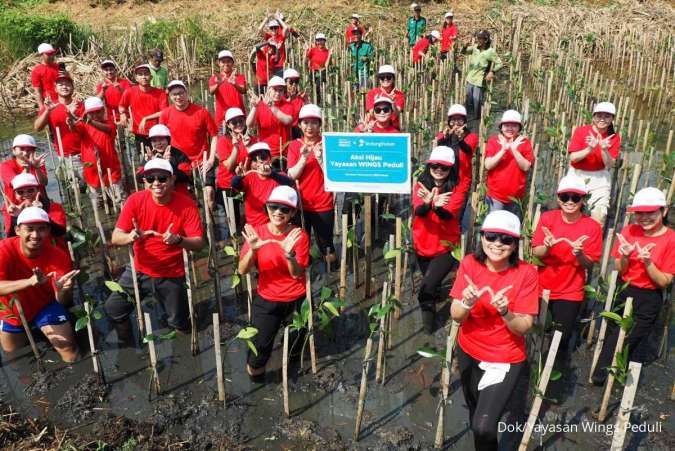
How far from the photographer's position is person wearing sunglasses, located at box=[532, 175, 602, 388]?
470cm

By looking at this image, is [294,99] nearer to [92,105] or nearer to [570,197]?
[92,105]

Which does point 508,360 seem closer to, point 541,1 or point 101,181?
point 101,181

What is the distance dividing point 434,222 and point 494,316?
1872 millimetres

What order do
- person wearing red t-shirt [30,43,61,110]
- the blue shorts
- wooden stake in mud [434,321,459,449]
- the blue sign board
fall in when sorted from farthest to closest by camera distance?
1. person wearing red t-shirt [30,43,61,110]
2. the blue sign board
3. the blue shorts
4. wooden stake in mud [434,321,459,449]

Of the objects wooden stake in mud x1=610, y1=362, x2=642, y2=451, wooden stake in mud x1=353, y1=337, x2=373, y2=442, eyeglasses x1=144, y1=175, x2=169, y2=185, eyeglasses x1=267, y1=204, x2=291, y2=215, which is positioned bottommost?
wooden stake in mud x1=353, y1=337, x2=373, y2=442

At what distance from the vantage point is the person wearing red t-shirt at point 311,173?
6.43 meters

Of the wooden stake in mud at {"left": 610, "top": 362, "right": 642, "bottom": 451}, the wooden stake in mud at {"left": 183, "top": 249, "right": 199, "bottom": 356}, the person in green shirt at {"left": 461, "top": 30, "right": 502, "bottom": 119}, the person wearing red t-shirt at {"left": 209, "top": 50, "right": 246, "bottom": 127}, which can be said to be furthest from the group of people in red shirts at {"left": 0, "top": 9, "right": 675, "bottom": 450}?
the person in green shirt at {"left": 461, "top": 30, "right": 502, "bottom": 119}

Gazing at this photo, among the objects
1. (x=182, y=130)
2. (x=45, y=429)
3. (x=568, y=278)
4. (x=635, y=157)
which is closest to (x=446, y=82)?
(x=635, y=157)

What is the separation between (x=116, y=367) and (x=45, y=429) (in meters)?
1.04

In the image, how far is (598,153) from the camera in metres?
6.71

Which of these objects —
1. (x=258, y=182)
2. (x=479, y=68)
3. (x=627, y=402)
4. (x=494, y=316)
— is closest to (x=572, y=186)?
(x=494, y=316)

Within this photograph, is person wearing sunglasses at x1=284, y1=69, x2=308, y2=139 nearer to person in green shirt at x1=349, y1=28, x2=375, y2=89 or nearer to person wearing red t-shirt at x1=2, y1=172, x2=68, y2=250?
person wearing red t-shirt at x1=2, y1=172, x2=68, y2=250

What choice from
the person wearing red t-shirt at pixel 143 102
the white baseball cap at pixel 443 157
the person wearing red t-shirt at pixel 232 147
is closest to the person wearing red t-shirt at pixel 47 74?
the person wearing red t-shirt at pixel 143 102
